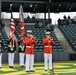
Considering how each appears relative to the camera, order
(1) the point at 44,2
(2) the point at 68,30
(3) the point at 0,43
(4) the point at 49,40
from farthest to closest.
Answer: (1) the point at 44,2 → (2) the point at 68,30 → (3) the point at 0,43 → (4) the point at 49,40

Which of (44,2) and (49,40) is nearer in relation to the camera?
→ (49,40)

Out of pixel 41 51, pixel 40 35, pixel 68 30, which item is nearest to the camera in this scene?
pixel 41 51

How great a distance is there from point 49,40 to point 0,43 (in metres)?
4.45

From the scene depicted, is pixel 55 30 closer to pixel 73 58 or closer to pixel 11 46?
pixel 73 58

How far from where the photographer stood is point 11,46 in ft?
60.7

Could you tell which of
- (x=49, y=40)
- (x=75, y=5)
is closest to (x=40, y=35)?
(x=75, y=5)

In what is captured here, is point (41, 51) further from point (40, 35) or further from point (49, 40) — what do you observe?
point (49, 40)

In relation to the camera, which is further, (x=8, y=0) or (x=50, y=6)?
(x=50, y=6)

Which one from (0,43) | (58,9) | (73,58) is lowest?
(73,58)

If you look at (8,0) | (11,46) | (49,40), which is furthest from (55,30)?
(49,40)

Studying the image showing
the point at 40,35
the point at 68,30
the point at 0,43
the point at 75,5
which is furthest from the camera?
the point at 75,5

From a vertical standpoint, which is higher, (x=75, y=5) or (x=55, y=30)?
(x=75, y=5)

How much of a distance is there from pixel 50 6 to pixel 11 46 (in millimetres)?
18938

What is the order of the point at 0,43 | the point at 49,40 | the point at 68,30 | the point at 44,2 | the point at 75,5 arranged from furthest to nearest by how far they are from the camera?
the point at 75,5, the point at 44,2, the point at 68,30, the point at 0,43, the point at 49,40
